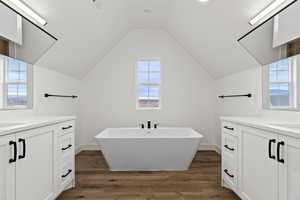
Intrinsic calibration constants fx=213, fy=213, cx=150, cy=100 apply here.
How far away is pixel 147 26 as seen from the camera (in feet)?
14.7

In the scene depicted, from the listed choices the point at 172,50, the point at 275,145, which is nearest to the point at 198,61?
the point at 172,50

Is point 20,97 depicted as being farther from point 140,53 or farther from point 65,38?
point 140,53

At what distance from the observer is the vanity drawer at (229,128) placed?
2352 millimetres

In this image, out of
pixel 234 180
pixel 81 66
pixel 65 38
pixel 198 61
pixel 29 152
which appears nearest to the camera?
pixel 29 152

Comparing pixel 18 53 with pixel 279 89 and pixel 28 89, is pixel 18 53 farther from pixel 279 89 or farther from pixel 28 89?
pixel 279 89

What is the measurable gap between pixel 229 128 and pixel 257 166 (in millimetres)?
687

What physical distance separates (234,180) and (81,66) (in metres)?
3.18

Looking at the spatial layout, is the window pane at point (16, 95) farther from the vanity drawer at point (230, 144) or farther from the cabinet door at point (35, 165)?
the vanity drawer at point (230, 144)

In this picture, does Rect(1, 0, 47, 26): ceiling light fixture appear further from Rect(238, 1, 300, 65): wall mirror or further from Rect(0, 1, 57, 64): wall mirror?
Rect(238, 1, 300, 65): wall mirror

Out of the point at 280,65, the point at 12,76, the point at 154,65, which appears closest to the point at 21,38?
the point at 12,76

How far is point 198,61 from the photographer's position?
4.55 meters

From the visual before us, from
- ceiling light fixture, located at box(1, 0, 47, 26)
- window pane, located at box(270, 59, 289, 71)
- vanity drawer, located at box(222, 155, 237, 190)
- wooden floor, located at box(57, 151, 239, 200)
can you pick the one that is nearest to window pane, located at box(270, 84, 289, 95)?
window pane, located at box(270, 59, 289, 71)

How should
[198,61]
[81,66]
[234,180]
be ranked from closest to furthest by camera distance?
[234,180], [81,66], [198,61]

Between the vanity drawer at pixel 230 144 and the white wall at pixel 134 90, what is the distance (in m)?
1.97
